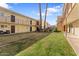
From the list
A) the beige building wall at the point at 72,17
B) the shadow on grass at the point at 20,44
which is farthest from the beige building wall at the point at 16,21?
the beige building wall at the point at 72,17

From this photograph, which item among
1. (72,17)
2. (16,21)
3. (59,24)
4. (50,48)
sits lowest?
(50,48)

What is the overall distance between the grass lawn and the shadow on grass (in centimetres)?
13

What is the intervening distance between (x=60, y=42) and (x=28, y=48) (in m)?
0.98

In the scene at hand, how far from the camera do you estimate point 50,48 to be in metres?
4.24

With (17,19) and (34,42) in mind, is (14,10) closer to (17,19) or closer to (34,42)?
(17,19)

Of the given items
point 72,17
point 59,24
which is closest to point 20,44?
point 59,24

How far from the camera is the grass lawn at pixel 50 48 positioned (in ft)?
12.9

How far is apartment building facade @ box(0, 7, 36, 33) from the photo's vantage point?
4665 mm

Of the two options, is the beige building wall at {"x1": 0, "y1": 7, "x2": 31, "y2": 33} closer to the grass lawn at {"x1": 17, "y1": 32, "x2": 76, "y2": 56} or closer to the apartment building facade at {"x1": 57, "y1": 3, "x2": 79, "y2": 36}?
the grass lawn at {"x1": 17, "y1": 32, "x2": 76, "y2": 56}

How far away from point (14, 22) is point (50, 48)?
171 cm

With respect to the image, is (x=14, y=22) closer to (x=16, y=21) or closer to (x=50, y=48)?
(x=16, y=21)

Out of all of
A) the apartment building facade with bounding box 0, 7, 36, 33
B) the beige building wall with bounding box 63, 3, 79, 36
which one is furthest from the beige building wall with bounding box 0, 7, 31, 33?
the beige building wall with bounding box 63, 3, 79, 36

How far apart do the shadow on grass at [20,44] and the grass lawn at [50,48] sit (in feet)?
0.44

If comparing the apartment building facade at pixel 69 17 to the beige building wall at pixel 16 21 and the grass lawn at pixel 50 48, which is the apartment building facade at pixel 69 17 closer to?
the grass lawn at pixel 50 48
